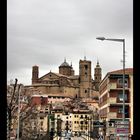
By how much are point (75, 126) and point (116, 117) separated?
10967 cm

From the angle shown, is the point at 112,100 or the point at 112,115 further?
the point at 112,100

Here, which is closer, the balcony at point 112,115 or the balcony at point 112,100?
the balcony at point 112,115

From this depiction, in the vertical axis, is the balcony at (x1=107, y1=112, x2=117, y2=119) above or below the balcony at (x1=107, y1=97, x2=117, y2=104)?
below

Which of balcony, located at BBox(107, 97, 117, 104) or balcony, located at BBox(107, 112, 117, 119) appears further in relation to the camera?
balcony, located at BBox(107, 97, 117, 104)

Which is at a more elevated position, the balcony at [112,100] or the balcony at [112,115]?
the balcony at [112,100]

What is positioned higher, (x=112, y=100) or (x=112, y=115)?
(x=112, y=100)

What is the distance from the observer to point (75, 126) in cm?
18575
